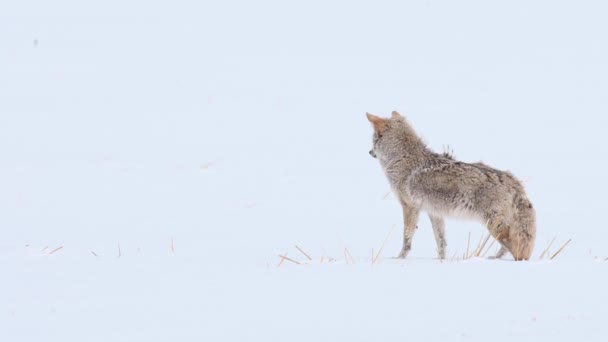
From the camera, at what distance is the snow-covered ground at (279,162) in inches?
236

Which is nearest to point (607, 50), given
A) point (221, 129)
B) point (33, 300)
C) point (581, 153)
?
point (581, 153)

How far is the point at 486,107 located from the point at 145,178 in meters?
8.33

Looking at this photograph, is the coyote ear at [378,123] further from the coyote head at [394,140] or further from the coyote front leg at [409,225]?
the coyote front leg at [409,225]

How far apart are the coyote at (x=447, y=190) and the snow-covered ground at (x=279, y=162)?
514mm

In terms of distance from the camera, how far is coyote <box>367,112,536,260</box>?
7660 mm

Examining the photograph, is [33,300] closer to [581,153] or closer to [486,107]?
[581,153]

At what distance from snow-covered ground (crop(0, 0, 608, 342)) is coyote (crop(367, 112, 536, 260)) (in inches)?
20.2

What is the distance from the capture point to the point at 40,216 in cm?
1097

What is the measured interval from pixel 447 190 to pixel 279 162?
666cm

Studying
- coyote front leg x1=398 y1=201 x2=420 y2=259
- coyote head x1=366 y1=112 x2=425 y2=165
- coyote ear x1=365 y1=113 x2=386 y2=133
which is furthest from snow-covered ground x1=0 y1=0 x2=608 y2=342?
coyote ear x1=365 y1=113 x2=386 y2=133

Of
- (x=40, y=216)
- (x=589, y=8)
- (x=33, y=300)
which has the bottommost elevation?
(x=40, y=216)

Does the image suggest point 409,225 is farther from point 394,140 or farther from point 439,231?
point 394,140

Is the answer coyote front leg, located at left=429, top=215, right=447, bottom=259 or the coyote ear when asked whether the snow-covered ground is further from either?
the coyote ear

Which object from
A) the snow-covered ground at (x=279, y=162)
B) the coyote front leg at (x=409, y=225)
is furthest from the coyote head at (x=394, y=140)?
the snow-covered ground at (x=279, y=162)
